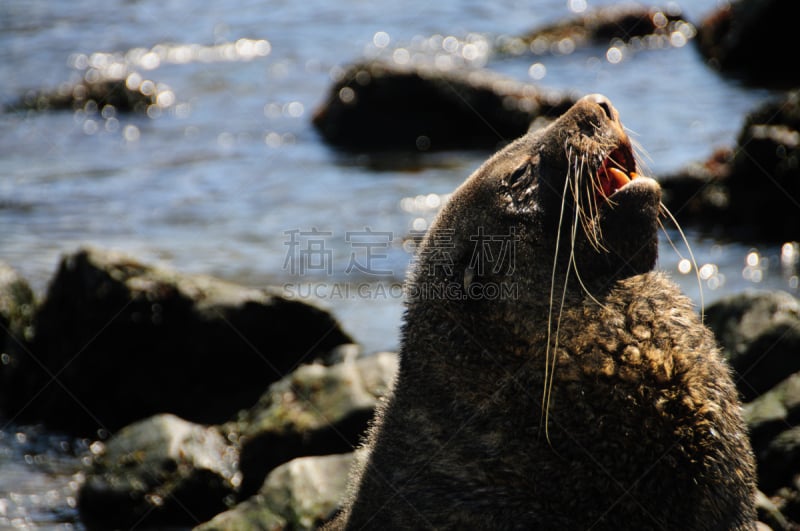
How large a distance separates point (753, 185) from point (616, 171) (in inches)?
263

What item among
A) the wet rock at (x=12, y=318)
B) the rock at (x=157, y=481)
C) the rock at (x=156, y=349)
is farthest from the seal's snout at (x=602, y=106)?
the wet rock at (x=12, y=318)

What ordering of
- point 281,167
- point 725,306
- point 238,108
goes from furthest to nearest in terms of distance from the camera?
point 238,108 → point 281,167 → point 725,306

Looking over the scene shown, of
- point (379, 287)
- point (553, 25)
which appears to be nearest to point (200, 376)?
point (379, 287)

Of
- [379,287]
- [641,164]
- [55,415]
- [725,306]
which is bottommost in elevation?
[55,415]

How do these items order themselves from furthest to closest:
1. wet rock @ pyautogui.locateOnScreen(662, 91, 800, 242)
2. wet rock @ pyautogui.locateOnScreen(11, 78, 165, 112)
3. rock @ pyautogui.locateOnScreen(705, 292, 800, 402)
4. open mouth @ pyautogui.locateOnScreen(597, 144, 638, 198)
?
wet rock @ pyautogui.locateOnScreen(11, 78, 165, 112) → wet rock @ pyautogui.locateOnScreen(662, 91, 800, 242) → rock @ pyautogui.locateOnScreen(705, 292, 800, 402) → open mouth @ pyautogui.locateOnScreen(597, 144, 638, 198)

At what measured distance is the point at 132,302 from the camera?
855 cm

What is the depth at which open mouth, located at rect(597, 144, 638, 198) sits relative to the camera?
15.9ft

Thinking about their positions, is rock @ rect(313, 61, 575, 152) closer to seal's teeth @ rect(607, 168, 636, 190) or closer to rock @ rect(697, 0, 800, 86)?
rock @ rect(697, 0, 800, 86)

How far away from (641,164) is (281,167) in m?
9.61

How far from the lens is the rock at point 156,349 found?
8.30 m

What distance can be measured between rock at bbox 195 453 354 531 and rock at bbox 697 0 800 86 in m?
13.2

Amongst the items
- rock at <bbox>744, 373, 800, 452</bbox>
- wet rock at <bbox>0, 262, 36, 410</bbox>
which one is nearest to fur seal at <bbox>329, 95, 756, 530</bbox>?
rock at <bbox>744, 373, 800, 452</bbox>

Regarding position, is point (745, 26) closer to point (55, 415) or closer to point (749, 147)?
point (749, 147)

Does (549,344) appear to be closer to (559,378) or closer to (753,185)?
(559,378)
